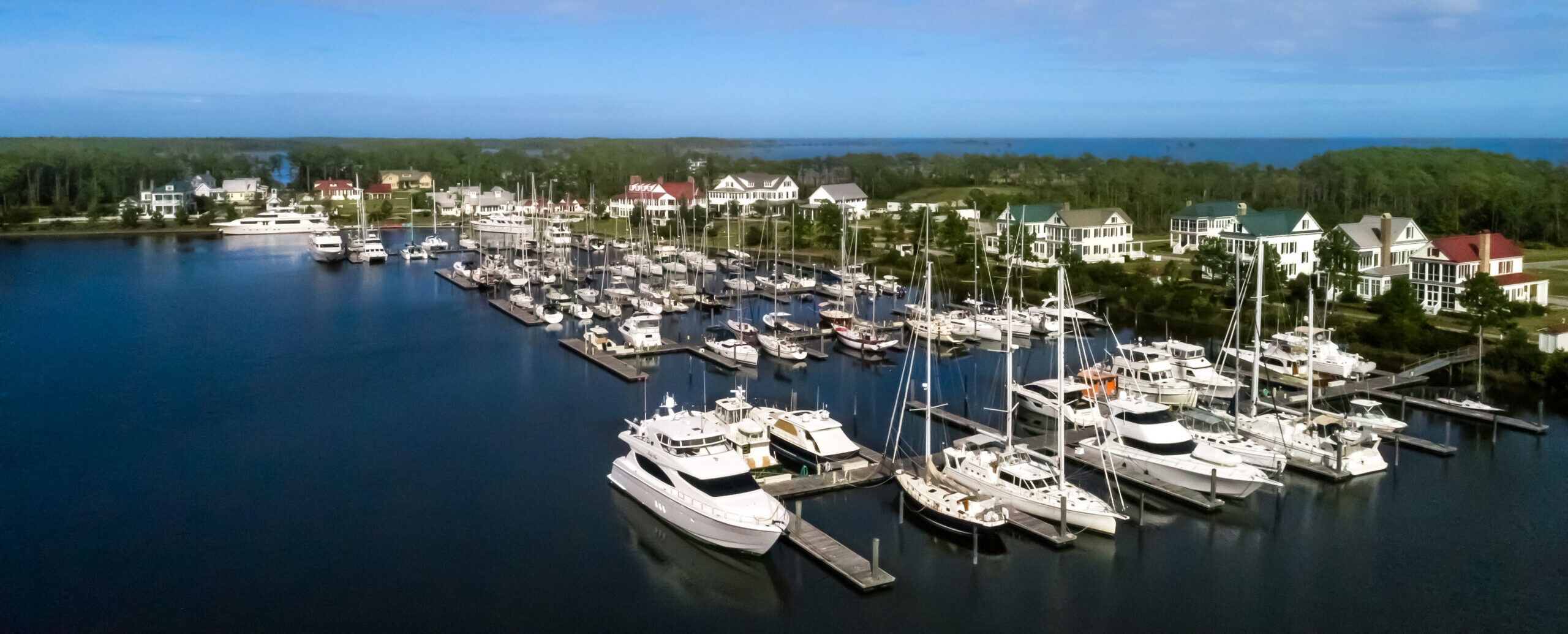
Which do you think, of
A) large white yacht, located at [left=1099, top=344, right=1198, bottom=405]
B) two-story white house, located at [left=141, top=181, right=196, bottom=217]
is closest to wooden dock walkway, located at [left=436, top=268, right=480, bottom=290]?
large white yacht, located at [left=1099, top=344, right=1198, bottom=405]

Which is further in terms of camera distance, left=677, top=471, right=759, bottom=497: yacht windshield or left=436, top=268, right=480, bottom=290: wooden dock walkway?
left=436, top=268, right=480, bottom=290: wooden dock walkway

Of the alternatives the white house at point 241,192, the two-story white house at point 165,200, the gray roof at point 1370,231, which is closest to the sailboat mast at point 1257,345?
the gray roof at point 1370,231

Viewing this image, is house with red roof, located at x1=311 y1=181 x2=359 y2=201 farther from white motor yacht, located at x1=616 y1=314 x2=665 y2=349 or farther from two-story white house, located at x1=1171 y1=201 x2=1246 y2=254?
white motor yacht, located at x1=616 y1=314 x2=665 y2=349

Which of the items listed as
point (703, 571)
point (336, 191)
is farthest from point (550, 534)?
point (336, 191)

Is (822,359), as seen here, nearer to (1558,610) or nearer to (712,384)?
(712,384)

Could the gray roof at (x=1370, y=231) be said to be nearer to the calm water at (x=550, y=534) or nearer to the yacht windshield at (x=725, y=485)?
the calm water at (x=550, y=534)

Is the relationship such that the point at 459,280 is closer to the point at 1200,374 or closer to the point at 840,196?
the point at 1200,374
